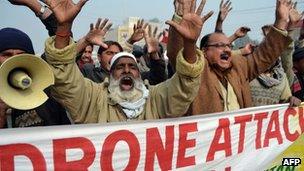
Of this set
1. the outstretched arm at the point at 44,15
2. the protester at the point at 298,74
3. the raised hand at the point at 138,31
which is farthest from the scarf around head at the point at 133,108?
the protester at the point at 298,74

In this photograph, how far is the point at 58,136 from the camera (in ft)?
8.58

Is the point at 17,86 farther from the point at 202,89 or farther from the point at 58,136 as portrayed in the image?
the point at 202,89

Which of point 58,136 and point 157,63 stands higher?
point 157,63

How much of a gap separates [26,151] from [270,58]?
2.28m

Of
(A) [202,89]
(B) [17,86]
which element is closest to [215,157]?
(A) [202,89]

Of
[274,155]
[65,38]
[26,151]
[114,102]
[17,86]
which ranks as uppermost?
[65,38]

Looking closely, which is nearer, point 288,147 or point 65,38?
point 65,38

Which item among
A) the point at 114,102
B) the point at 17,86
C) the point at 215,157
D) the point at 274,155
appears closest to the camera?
the point at 17,86

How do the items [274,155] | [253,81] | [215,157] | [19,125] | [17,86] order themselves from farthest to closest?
[253,81], [274,155], [215,157], [19,125], [17,86]

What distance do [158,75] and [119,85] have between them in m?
1.11

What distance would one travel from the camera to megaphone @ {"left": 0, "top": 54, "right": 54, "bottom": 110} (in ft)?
7.38

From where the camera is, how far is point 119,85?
10.0 ft

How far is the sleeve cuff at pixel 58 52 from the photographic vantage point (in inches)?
97.0

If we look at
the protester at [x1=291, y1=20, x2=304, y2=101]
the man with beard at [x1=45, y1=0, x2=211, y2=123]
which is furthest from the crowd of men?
the protester at [x1=291, y1=20, x2=304, y2=101]
